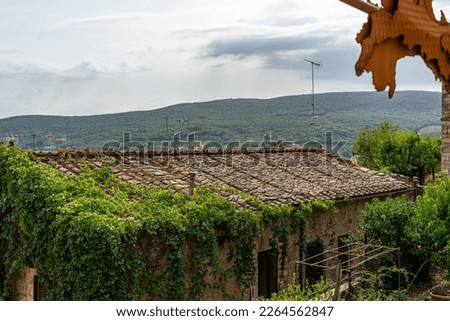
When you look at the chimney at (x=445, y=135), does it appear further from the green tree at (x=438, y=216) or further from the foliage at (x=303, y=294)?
the foliage at (x=303, y=294)

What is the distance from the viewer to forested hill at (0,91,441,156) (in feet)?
127

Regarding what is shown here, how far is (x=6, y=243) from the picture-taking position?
10.4m

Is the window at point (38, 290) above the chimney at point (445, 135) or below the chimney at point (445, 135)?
below

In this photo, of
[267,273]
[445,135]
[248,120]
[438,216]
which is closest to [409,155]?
[445,135]

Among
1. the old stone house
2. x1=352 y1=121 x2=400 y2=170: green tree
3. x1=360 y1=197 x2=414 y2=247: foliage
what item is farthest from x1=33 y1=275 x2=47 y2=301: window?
x1=352 y1=121 x2=400 y2=170: green tree

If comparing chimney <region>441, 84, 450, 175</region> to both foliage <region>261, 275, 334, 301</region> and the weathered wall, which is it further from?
the weathered wall

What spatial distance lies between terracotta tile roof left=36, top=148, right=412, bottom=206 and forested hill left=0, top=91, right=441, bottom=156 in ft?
6.28

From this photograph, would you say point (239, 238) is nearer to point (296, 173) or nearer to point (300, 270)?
point (300, 270)

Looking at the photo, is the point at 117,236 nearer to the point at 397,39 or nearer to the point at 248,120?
the point at 397,39

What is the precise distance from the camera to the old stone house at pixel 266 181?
36.6 ft

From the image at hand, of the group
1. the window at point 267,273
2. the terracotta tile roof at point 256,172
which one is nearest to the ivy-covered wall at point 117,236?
the terracotta tile roof at point 256,172

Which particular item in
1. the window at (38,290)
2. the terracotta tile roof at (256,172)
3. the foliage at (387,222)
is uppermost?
the terracotta tile roof at (256,172)

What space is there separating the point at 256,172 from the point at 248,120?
4445 centimetres
